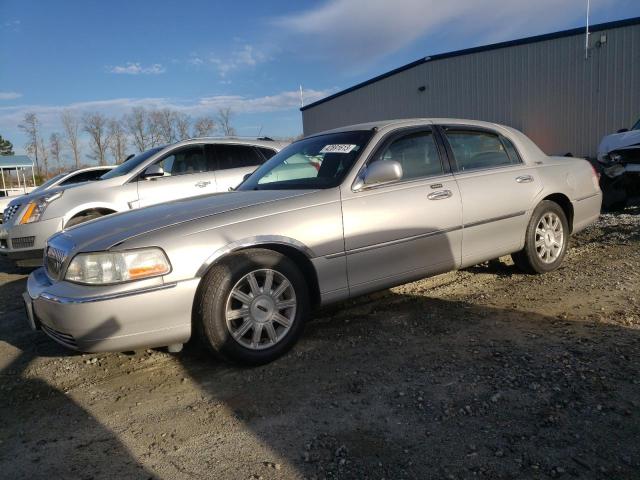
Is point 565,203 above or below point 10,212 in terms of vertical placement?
below

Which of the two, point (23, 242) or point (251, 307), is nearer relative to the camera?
point (251, 307)

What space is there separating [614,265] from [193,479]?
15.5 ft

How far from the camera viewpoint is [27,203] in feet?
20.8

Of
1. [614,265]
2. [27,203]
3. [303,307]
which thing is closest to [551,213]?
[614,265]

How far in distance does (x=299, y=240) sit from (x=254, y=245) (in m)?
0.32

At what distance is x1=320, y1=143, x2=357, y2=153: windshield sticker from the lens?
3926 mm

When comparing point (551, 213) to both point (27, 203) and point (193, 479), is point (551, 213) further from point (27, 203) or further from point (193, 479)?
point (27, 203)

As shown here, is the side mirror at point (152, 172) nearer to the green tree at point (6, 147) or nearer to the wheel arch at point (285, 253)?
the wheel arch at point (285, 253)

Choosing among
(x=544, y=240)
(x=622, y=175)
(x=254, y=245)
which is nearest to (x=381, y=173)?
(x=254, y=245)

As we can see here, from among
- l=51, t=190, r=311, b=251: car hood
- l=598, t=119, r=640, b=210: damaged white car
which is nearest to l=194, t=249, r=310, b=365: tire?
l=51, t=190, r=311, b=251: car hood

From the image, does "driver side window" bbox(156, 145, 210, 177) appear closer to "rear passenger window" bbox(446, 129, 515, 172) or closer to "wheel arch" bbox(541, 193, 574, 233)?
"rear passenger window" bbox(446, 129, 515, 172)

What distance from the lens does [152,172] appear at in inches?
261

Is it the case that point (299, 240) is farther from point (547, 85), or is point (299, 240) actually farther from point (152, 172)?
point (547, 85)

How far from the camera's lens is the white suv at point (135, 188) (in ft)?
20.2
